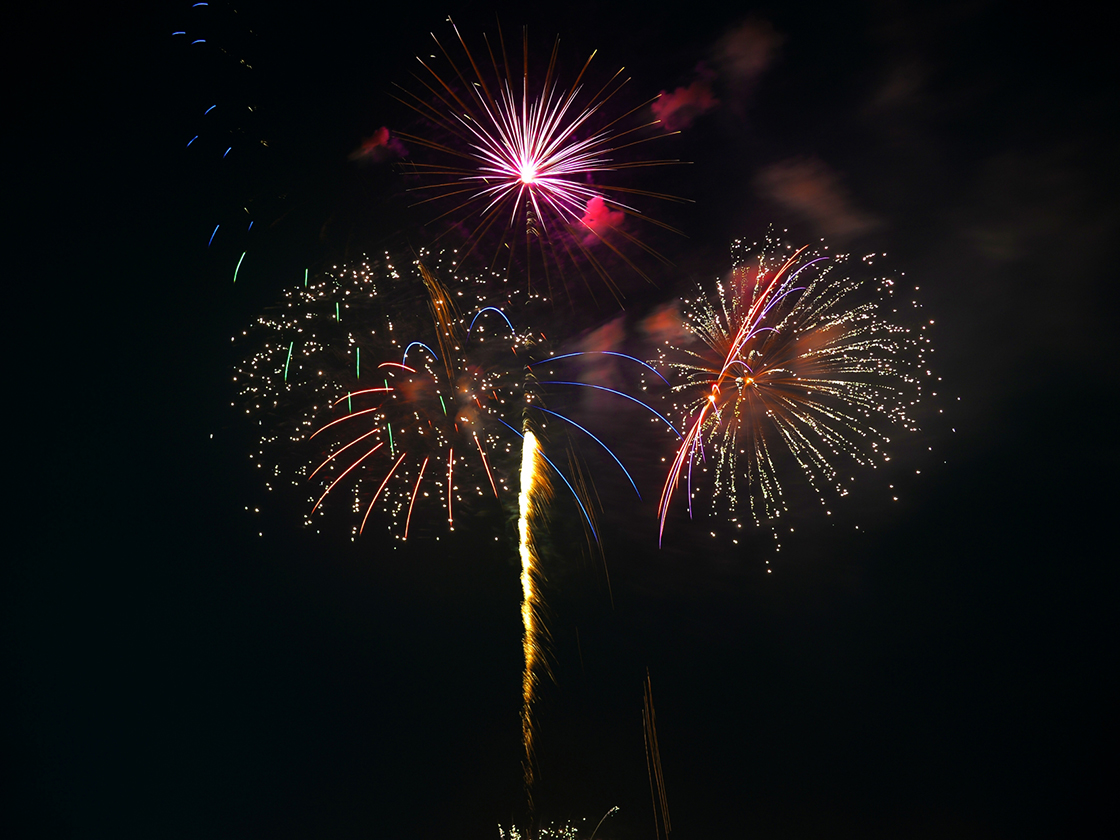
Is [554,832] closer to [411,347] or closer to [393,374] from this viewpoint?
[393,374]

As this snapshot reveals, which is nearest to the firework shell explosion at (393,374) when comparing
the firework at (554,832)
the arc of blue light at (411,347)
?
the arc of blue light at (411,347)

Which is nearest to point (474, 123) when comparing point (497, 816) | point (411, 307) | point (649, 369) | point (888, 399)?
point (411, 307)

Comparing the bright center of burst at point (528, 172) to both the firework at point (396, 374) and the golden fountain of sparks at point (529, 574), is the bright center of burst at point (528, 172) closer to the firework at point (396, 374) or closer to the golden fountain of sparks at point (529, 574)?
the firework at point (396, 374)

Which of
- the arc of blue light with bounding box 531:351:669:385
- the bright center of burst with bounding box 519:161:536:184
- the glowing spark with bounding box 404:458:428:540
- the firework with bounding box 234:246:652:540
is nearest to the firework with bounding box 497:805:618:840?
the glowing spark with bounding box 404:458:428:540

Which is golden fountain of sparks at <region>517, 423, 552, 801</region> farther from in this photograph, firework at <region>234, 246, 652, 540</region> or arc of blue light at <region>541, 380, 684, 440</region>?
arc of blue light at <region>541, 380, 684, 440</region>

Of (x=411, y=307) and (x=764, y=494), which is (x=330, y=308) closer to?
(x=411, y=307)

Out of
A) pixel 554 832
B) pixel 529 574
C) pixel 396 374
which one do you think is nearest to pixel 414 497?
pixel 396 374
